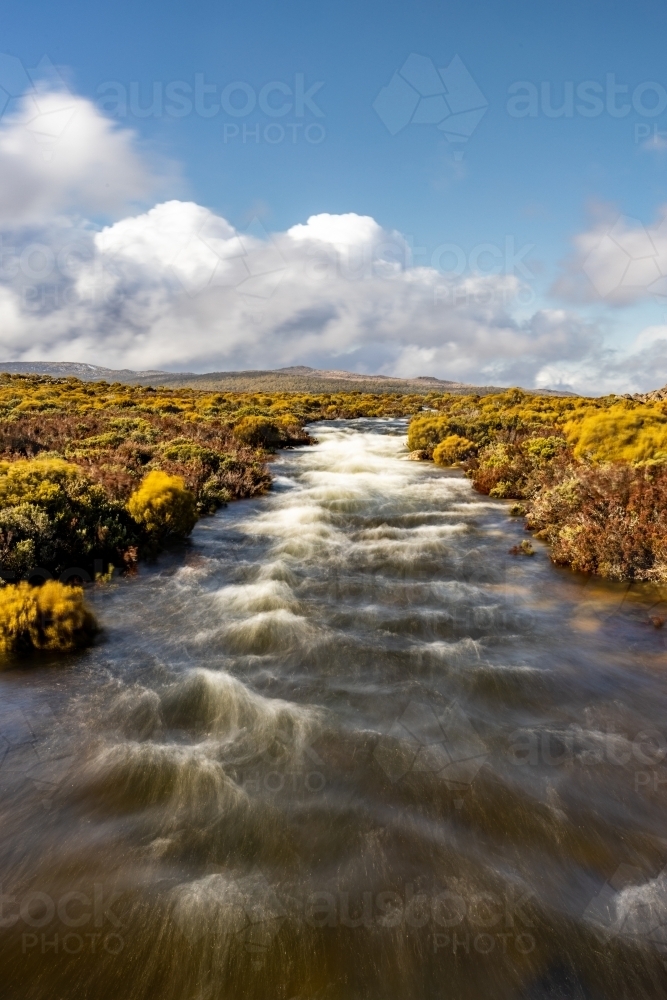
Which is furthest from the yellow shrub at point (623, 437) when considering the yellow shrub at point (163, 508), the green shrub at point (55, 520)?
the green shrub at point (55, 520)

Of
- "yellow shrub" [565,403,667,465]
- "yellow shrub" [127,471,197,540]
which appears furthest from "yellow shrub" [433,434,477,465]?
"yellow shrub" [127,471,197,540]

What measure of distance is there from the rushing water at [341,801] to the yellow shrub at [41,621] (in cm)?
45

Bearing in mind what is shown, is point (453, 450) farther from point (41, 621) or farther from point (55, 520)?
point (41, 621)

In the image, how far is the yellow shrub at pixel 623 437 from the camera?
1464 cm

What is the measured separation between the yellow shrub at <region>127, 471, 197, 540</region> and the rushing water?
8.51 feet

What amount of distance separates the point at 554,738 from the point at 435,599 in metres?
3.55

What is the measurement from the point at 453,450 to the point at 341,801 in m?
19.8

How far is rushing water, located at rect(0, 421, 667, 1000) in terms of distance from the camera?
315 cm

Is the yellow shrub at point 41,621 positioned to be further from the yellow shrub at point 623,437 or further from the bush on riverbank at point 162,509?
the yellow shrub at point 623,437

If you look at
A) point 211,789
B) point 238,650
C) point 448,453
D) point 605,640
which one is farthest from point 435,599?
point 448,453

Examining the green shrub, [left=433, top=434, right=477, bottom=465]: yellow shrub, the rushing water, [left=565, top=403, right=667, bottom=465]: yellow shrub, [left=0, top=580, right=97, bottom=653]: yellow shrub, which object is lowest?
the rushing water

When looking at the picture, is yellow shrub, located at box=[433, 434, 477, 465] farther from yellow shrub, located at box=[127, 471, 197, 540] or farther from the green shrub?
the green shrub

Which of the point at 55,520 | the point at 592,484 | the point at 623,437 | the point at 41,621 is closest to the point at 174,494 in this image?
the point at 55,520

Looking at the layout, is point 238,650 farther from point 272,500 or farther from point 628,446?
point 628,446
